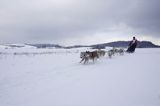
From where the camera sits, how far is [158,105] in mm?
4172

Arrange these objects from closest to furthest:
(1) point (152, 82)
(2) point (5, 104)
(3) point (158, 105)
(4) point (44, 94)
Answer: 1. (3) point (158, 105)
2. (2) point (5, 104)
3. (4) point (44, 94)
4. (1) point (152, 82)

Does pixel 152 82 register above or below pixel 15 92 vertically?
above

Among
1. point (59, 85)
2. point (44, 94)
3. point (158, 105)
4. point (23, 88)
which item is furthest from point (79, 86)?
point (158, 105)

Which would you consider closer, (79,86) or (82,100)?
(82,100)

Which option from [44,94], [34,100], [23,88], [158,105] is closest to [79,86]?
[44,94]

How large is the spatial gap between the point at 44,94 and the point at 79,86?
1.13m

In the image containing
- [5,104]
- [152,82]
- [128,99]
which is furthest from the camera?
[152,82]

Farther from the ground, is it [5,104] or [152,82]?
[152,82]

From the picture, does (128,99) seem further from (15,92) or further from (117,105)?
(15,92)

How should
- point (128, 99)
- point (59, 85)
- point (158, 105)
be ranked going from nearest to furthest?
1. point (158, 105)
2. point (128, 99)
3. point (59, 85)

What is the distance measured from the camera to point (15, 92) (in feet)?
19.5

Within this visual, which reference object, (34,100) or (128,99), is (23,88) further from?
(128,99)

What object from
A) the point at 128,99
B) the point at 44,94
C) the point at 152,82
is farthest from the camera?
the point at 152,82

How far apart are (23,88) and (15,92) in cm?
43
